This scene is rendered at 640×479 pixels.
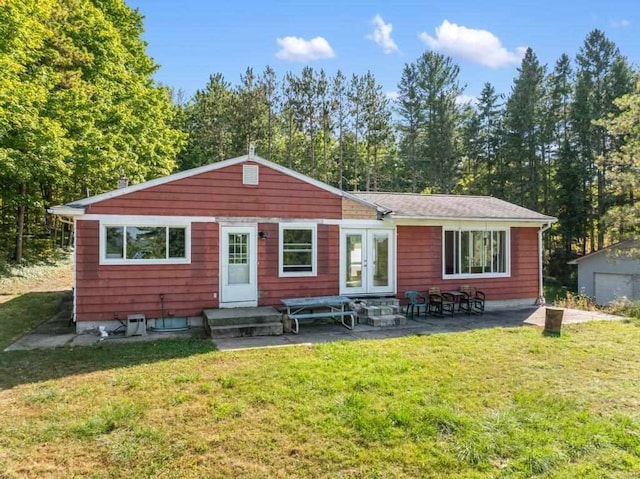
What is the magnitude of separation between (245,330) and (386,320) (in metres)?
3.26

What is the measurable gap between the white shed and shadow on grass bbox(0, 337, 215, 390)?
21.8m

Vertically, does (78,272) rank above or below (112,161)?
below

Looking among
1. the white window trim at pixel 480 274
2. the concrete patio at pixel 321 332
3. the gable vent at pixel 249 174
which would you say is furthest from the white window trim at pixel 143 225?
the white window trim at pixel 480 274

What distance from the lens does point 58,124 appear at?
1375 centimetres

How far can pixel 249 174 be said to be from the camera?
9.54 metres

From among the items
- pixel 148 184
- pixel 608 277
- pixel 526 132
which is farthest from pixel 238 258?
pixel 526 132

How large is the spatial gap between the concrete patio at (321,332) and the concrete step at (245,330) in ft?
0.49

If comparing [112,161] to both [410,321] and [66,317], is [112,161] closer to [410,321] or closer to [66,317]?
[66,317]

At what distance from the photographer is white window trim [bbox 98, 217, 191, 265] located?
27.8 ft

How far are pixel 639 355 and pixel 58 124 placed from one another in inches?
662

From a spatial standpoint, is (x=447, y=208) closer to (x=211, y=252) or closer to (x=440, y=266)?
(x=440, y=266)

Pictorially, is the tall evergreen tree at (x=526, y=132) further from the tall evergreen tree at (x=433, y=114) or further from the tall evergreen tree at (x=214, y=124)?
the tall evergreen tree at (x=214, y=124)

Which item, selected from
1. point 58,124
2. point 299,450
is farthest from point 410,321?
point 58,124

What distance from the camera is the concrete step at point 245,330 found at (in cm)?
807
